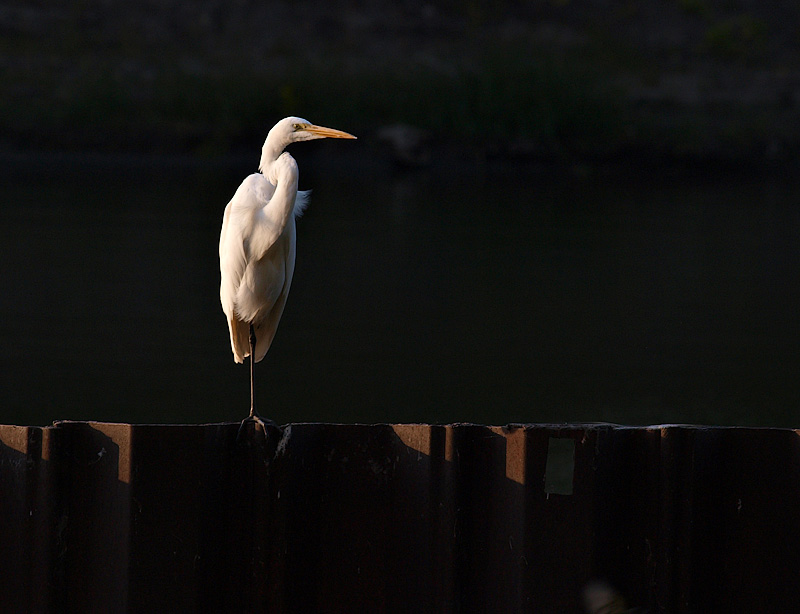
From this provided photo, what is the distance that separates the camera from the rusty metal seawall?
2967 millimetres

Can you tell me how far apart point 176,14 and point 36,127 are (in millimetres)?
5043

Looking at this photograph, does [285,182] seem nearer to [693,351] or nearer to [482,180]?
[693,351]

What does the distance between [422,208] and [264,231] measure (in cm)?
1171

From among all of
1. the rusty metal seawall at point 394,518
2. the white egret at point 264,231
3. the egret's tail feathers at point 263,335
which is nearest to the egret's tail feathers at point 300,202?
the white egret at point 264,231

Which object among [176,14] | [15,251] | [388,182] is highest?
[176,14]

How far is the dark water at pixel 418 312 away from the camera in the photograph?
22.6 ft

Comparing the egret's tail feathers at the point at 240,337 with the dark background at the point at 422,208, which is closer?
the egret's tail feathers at the point at 240,337

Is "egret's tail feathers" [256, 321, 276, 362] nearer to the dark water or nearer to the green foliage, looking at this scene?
the dark water

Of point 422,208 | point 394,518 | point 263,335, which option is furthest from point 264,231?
point 422,208

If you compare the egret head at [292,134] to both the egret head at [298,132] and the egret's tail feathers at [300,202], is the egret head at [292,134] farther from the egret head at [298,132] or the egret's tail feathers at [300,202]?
the egret's tail feathers at [300,202]

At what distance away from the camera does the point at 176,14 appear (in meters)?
22.2

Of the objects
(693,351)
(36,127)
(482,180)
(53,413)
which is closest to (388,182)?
(482,180)

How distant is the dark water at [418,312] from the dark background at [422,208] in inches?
1.4

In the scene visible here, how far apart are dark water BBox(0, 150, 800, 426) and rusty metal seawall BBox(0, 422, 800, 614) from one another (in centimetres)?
327
